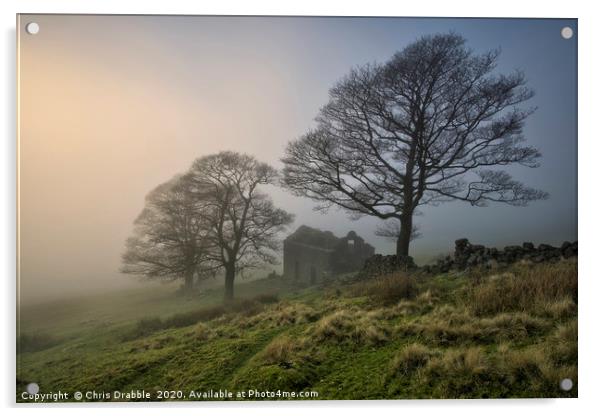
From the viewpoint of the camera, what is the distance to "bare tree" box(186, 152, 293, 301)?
4.03 metres

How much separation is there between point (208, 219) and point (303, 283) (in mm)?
1102

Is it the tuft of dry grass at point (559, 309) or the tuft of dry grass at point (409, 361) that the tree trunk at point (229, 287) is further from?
the tuft of dry grass at point (559, 309)

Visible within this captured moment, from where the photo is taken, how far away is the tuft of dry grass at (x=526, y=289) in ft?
12.7

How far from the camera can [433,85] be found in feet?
13.8

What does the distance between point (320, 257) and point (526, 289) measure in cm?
192

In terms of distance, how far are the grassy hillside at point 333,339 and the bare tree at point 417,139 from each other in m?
0.68

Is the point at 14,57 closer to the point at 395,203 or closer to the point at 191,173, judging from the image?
the point at 191,173

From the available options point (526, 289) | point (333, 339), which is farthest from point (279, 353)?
point (526, 289)

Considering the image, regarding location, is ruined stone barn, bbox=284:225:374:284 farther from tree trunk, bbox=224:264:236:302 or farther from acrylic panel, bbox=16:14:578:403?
tree trunk, bbox=224:264:236:302

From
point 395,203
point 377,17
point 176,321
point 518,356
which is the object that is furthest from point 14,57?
point 518,356

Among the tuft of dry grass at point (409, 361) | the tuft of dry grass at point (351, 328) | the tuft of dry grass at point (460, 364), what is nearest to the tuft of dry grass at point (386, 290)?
the tuft of dry grass at point (351, 328)

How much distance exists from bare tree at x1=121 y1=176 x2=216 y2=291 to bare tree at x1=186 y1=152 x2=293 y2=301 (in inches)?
3.7

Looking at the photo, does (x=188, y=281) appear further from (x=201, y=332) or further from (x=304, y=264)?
(x=304, y=264)

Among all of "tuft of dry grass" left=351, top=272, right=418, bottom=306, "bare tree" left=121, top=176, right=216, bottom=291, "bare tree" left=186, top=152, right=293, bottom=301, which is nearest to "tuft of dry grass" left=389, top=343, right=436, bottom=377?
"tuft of dry grass" left=351, top=272, right=418, bottom=306
